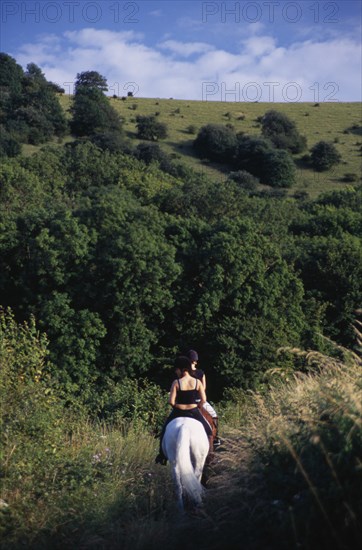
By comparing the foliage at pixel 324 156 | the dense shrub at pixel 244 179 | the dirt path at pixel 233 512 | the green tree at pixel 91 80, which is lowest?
the dirt path at pixel 233 512

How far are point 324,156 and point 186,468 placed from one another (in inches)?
2582

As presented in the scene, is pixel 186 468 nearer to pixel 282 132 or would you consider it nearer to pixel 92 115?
pixel 92 115

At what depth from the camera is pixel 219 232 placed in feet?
110

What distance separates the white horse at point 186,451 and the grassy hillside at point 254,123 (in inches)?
2310

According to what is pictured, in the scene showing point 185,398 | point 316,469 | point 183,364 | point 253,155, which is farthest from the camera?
point 253,155

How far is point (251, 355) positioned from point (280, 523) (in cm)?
2300

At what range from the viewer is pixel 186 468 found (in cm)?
775

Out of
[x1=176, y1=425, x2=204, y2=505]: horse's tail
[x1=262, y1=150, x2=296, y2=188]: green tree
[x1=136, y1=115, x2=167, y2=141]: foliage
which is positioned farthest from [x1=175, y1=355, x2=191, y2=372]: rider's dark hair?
[x1=136, y1=115, x2=167, y2=141]: foliage

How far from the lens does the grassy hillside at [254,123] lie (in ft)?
230

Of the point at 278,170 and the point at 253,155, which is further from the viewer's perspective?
the point at 253,155

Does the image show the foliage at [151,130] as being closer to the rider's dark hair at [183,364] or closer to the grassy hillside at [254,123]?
the grassy hillside at [254,123]

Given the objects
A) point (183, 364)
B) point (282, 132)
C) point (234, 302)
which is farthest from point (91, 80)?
point (183, 364)

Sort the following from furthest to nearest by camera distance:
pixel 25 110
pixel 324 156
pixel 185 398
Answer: pixel 25 110 → pixel 324 156 → pixel 185 398

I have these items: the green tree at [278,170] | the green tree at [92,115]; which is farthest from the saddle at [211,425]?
the green tree at [92,115]
